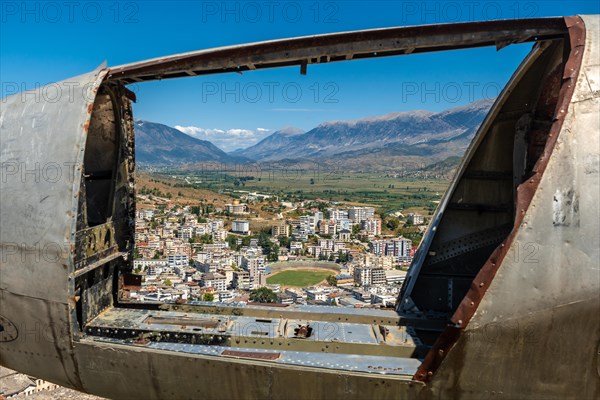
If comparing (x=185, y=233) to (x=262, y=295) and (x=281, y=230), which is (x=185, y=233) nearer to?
(x=281, y=230)

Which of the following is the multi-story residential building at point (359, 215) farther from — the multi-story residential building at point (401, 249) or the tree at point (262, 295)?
the tree at point (262, 295)

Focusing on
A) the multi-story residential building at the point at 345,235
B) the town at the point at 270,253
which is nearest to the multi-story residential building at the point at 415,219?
the town at the point at 270,253

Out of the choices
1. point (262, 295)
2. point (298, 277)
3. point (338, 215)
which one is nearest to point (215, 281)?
point (298, 277)

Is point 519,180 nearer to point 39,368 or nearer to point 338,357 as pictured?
point 338,357

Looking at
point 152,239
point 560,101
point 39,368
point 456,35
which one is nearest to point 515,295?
point 560,101

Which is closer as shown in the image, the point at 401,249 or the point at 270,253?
the point at 401,249

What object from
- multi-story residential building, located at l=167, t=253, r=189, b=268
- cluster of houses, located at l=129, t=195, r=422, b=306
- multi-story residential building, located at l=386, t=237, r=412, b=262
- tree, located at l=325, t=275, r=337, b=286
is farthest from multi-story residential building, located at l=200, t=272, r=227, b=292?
multi-story residential building, located at l=386, t=237, r=412, b=262
